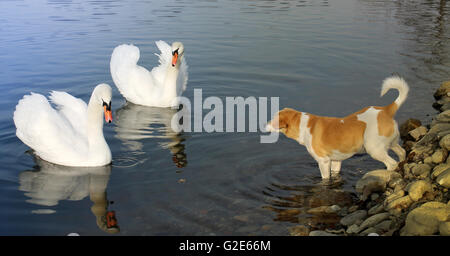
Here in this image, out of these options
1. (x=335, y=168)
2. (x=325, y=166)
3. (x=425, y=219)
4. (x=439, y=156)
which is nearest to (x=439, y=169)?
(x=439, y=156)

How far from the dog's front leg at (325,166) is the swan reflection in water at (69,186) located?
2.70 metres

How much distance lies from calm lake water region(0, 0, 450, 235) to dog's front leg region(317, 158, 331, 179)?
0.18m

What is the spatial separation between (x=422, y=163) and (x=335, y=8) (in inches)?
680

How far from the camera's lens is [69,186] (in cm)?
669

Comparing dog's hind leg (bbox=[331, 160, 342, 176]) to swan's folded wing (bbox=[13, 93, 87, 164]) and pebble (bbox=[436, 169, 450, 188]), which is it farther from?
swan's folded wing (bbox=[13, 93, 87, 164])

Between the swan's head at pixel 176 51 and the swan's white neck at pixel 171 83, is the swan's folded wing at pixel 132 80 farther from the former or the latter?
the swan's head at pixel 176 51

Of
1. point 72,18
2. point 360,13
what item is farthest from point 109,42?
point 360,13

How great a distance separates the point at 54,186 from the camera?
21.9 ft

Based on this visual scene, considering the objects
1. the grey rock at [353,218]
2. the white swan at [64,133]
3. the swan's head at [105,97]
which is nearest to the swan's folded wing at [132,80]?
the white swan at [64,133]

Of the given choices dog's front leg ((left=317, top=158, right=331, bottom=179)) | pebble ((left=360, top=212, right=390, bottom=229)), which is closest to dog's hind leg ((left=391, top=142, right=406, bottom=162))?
dog's front leg ((left=317, top=158, right=331, bottom=179))

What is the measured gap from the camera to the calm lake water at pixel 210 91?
5930mm

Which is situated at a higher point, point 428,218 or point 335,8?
point 335,8

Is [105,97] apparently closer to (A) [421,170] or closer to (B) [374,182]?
(B) [374,182]
